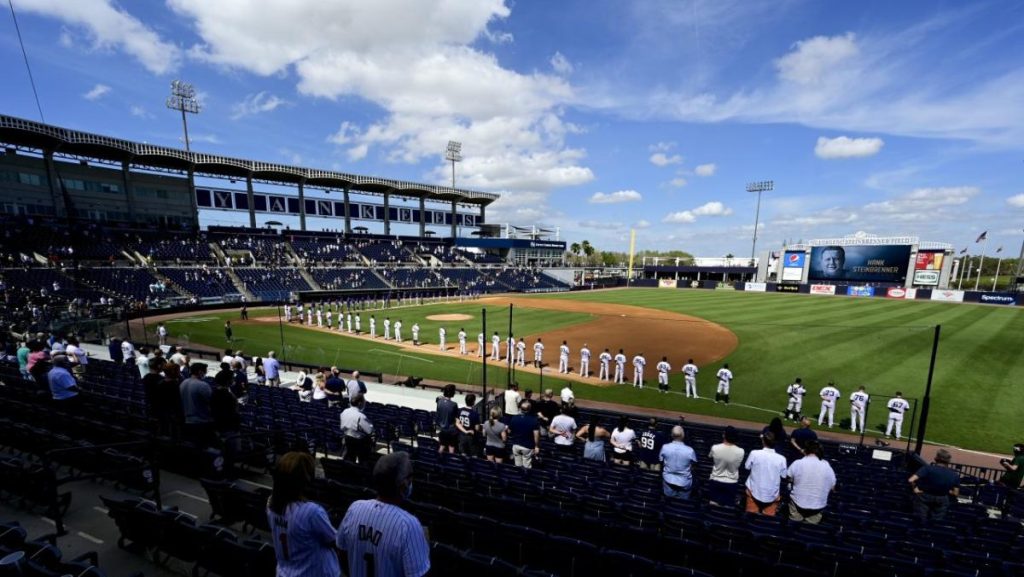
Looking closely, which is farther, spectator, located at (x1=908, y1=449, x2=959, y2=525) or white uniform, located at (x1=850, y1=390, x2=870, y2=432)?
white uniform, located at (x1=850, y1=390, x2=870, y2=432)

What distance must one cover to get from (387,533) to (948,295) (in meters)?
78.1

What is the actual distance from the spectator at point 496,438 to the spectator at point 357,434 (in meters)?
2.22

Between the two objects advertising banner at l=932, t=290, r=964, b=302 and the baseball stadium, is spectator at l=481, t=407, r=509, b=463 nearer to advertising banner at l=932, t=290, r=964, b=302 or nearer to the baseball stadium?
the baseball stadium

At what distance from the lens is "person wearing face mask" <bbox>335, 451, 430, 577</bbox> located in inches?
90.0

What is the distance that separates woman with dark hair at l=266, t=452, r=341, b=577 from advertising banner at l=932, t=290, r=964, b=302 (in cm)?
7765

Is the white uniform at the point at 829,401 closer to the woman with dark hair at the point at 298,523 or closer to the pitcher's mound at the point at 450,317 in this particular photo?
the woman with dark hair at the point at 298,523

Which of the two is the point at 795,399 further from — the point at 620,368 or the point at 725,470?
the point at 725,470

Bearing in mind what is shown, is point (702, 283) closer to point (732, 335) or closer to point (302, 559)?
point (732, 335)

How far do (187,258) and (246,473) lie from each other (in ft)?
162

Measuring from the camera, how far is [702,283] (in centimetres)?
8019

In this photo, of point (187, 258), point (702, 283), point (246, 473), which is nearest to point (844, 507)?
point (246, 473)

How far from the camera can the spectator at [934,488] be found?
6684mm

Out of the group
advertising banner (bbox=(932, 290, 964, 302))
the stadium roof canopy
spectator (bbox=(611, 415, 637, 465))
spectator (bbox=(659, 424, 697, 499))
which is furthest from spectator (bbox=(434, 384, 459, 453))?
advertising banner (bbox=(932, 290, 964, 302))

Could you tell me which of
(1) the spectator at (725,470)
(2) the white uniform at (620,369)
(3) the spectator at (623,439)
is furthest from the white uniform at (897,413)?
(3) the spectator at (623,439)
